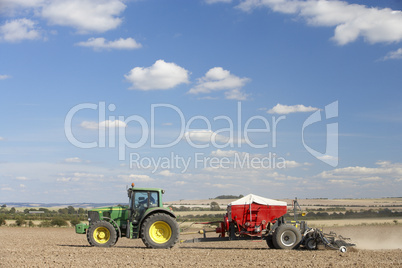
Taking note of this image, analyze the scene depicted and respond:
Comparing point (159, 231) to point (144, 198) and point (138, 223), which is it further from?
point (144, 198)

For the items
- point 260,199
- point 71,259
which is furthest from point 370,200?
point 71,259

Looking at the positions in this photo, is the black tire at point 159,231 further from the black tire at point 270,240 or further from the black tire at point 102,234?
the black tire at point 270,240

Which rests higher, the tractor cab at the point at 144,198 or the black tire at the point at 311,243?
the tractor cab at the point at 144,198

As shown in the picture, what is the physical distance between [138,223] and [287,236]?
6260 mm

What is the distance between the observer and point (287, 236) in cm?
1838

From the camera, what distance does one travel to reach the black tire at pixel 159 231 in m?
18.1

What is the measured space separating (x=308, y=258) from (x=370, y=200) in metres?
101

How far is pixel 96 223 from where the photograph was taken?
18828 mm

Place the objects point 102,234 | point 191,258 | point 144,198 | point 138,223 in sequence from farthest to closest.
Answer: point 144,198, point 102,234, point 138,223, point 191,258

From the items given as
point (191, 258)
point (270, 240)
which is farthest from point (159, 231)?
point (270, 240)

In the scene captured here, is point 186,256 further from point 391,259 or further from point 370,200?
point 370,200

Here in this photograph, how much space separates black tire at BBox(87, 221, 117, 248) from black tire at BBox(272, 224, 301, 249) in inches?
266

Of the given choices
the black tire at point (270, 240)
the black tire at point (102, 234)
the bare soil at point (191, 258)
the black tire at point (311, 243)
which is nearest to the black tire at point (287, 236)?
the black tire at point (311, 243)

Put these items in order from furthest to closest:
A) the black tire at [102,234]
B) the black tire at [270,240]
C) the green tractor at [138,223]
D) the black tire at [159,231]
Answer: the black tire at [270,240]
the black tire at [102,234]
the green tractor at [138,223]
the black tire at [159,231]
